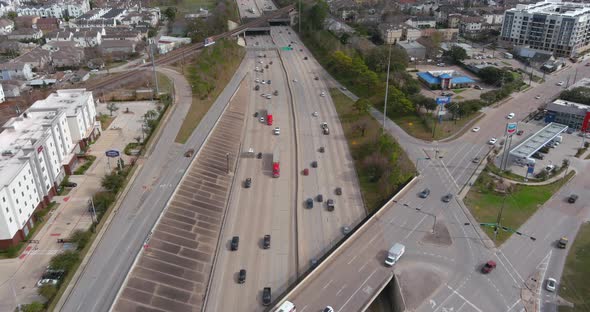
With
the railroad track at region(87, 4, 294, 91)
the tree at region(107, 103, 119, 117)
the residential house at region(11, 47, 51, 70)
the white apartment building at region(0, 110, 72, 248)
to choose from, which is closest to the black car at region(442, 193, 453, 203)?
the white apartment building at region(0, 110, 72, 248)

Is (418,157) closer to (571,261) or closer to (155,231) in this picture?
(571,261)

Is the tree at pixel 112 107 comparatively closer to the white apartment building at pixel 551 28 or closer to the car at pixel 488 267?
the car at pixel 488 267

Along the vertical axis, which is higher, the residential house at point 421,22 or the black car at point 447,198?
the residential house at point 421,22

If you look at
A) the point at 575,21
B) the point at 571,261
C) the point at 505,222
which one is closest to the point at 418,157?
the point at 505,222

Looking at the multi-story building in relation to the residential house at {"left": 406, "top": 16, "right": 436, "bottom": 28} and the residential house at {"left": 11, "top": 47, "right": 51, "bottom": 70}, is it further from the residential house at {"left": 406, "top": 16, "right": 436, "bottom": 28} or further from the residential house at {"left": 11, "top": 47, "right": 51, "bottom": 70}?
the residential house at {"left": 406, "top": 16, "right": 436, "bottom": 28}

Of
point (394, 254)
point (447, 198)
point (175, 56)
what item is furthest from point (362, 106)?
point (175, 56)

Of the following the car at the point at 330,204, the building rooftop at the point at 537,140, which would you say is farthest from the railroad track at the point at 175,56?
the building rooftop at the point at 537,140
